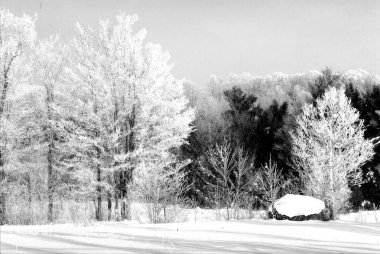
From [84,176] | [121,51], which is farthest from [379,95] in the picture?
[84,176]

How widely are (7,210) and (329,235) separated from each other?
14.6 metres

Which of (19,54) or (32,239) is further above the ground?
(19,54)

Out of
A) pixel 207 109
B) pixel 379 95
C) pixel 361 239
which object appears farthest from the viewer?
pixel 207 109

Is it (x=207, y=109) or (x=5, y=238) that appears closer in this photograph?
(x=5, y=238)

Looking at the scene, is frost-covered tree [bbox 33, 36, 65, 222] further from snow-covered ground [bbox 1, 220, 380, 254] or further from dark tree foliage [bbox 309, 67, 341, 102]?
dark tree foliage [bbox 309, 67, 341, 102]

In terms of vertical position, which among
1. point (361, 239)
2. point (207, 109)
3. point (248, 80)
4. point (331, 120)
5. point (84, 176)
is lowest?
point (361, 239)

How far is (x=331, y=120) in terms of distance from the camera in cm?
2169

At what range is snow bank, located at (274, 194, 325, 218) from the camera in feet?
Answer: 44.0

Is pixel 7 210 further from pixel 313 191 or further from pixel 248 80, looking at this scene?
pixel 248 80

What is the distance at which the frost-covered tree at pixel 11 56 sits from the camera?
19.0 m

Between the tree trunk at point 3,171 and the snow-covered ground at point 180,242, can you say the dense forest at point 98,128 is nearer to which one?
the tree trunk at point 3,171

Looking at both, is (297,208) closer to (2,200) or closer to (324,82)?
(2,200)

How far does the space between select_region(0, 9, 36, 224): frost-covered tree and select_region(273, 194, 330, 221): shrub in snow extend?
12.5 metres

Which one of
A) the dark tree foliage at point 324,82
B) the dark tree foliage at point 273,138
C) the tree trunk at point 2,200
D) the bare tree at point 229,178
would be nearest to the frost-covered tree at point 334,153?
the bare tree at point 229,178
